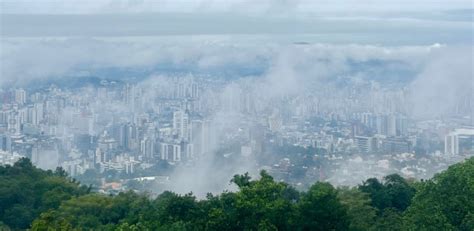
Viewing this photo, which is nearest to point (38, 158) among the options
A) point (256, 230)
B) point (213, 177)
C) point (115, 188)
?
point (115, 188)

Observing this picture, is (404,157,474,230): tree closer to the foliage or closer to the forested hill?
the forested hill

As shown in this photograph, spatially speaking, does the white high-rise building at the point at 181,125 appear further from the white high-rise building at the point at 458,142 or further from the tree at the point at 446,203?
the tree at the point at 446,203

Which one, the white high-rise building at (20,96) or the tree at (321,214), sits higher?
the white high-rise building at (20,96)

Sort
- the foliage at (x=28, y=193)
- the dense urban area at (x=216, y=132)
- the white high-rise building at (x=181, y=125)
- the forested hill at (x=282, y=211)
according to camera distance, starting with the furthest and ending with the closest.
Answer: the white high-rise building at (x=181, y=125) → the dense urban area at (x=216, y=132) → the foliage at (x=28, y=193) → the forested hill at (x=282, y=211)

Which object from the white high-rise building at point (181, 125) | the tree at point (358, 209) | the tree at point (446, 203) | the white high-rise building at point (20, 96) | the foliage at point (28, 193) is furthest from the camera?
the white high-rise building at point (20, 96)

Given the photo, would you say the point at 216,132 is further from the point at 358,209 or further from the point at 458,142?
the point at 358,209

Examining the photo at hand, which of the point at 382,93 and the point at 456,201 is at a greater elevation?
the point at 382,93

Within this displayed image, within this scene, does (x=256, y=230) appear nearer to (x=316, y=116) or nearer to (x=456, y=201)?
(x=456, y=201)

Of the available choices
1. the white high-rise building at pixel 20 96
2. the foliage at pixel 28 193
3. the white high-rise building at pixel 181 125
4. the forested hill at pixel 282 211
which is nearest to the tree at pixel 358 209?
the forested hill at pixel 282 211

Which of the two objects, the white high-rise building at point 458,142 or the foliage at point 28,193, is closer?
the foliage at point 28,193

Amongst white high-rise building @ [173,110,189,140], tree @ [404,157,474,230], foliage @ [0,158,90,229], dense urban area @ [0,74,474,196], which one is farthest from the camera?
white high-rise building @ [173,110,189,140]

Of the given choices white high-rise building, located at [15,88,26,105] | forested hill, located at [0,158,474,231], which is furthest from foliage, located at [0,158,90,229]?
white high-rise building, located at [15,88,26,105]
